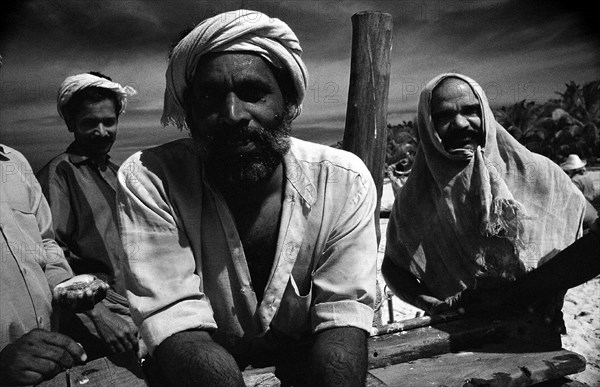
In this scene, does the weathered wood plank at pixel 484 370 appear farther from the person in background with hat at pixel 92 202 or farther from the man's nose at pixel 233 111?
the person in background with hat at pixel 92 202

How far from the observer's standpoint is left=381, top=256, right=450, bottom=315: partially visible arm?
2.72 m

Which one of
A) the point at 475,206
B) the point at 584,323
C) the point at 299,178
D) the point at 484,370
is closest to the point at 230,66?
the point at 299,178

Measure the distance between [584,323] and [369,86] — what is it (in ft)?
13.1

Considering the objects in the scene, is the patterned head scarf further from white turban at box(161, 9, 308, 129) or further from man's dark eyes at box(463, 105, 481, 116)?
white turban at box(161, 9, 308, 129)

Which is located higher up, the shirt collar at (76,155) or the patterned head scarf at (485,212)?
the shirt collar at (76,155)

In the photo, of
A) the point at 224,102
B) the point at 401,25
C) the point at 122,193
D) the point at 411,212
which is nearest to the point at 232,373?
the point at 122,193

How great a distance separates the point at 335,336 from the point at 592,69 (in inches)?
1358

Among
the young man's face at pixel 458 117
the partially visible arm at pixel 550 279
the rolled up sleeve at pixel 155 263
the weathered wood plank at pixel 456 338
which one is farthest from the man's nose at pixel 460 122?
the rolled up sleeve at pixel 155 263

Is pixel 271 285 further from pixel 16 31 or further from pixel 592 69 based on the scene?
pixel 592 69

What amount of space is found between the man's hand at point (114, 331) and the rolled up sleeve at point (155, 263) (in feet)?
3.49

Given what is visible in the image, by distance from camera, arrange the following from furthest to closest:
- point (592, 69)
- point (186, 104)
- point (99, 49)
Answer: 1. point (592, 69)
2. point (99, 49)
3. point (186, 104)

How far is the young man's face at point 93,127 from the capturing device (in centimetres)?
320

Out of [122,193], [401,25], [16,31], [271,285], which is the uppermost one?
[401,25]

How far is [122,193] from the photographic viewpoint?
1.60 meters
